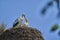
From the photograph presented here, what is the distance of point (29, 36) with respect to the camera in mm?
5500

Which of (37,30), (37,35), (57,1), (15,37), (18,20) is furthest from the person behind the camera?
(18,20)

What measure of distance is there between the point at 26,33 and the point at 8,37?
60 centimetres

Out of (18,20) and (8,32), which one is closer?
(8,32)

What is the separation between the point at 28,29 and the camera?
19.1ft

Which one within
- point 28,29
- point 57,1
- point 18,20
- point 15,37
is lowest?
point 57,1

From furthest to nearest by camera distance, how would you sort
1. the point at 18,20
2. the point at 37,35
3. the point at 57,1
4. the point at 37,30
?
the point at 18,20
the point at 37,30
the point at 37,35
the point at 57,1

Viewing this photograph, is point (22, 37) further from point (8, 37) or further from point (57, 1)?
point (57, 1)

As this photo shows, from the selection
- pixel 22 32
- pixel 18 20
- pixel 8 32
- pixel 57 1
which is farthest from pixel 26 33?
pixel 57 1

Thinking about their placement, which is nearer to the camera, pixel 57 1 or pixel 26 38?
pixel 57 1

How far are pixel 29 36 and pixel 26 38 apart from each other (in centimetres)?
15

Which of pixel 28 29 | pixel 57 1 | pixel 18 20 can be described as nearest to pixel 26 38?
pixel 28 29

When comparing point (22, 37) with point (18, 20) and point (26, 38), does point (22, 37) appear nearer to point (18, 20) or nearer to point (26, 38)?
point (26, 38)

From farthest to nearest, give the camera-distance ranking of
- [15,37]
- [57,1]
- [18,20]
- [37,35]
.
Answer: [18,20], [37,35], [15,37], [57,1]

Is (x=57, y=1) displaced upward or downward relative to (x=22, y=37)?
downward
